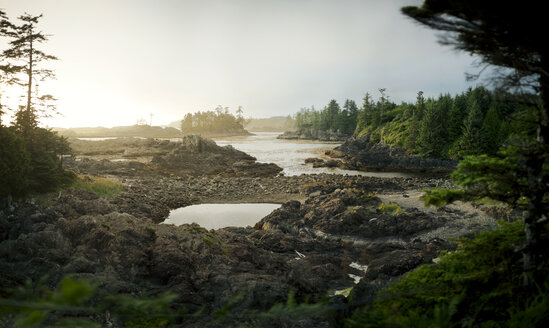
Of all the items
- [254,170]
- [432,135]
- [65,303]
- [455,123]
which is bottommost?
[254,170]

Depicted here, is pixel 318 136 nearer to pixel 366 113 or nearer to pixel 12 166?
pixel 366 113

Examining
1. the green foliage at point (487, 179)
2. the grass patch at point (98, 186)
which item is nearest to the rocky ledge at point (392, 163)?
the grass patch at point (98, 186)

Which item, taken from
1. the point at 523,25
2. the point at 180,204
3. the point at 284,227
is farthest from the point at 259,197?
the point at 523,25

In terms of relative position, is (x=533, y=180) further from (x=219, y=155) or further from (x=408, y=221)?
(x=219, y=155)

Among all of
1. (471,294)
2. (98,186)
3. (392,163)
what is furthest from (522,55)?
(392,163)

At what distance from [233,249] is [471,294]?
32.3 ft

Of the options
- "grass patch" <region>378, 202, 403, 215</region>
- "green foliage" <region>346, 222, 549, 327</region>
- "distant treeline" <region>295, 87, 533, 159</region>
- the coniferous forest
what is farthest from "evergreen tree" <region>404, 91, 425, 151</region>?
"green foliage" <region>346, 222, 549, 327</region>

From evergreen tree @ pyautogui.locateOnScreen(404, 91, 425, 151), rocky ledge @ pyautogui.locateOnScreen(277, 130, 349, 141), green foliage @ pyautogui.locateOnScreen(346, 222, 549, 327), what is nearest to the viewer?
green foliage @ pyautogui.locateOnScreen(346, 222, 549, 327)

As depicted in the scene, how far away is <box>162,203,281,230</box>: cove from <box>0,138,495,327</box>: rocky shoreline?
180 centimetres

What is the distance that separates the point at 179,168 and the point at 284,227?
33705mm

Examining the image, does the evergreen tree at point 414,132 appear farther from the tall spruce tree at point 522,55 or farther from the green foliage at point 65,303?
the green foliage at point 65,303

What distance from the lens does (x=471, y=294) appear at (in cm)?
534

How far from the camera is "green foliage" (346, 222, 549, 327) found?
4.54m

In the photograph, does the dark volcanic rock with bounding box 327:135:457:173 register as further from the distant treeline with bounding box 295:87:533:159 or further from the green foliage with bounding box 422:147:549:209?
the green foliage with bounding box 422:147:549:209
